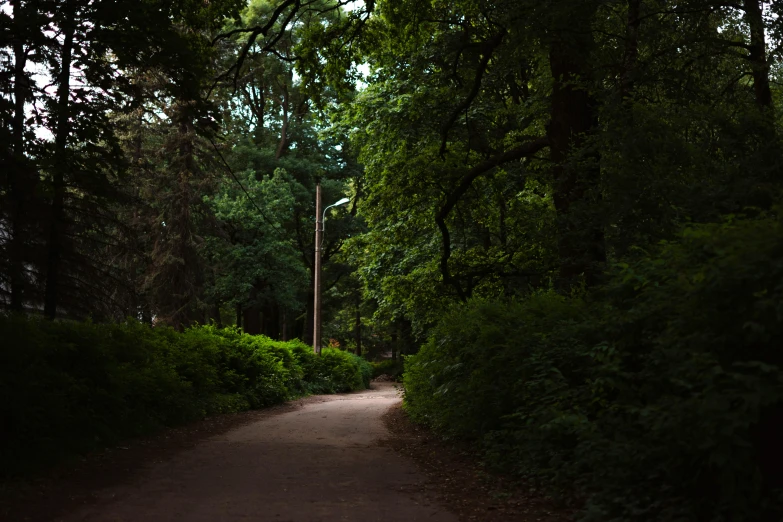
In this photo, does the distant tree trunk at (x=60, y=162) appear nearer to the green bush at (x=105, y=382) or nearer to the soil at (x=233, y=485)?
the green bush at (x=105, y=382)

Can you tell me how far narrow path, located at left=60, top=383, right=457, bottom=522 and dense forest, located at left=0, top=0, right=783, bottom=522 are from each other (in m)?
1.33

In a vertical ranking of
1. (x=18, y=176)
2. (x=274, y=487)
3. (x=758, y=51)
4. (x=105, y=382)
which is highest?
(x=758, y=51)

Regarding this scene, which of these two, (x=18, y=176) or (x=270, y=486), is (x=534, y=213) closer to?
(x=270, y=486)

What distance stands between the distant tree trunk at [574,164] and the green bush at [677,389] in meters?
2.82

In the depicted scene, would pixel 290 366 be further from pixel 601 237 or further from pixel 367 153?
pixel 601 237

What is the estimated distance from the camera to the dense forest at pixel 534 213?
15.4ft

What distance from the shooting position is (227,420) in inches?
626

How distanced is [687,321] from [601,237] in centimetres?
618

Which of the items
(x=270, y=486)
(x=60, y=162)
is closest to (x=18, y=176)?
(x=60, y=162)

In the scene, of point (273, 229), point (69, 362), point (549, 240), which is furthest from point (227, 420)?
point (273, 229)

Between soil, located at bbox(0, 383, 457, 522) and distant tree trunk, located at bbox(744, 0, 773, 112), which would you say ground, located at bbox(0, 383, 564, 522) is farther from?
distant tree trunk, located at bbox(744, 0, 773, 112)

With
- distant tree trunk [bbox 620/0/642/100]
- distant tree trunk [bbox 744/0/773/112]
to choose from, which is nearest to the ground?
distant tree trunk [bbox 620/0/642/100]

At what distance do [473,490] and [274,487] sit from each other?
209cm

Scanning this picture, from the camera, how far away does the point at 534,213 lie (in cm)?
1423
